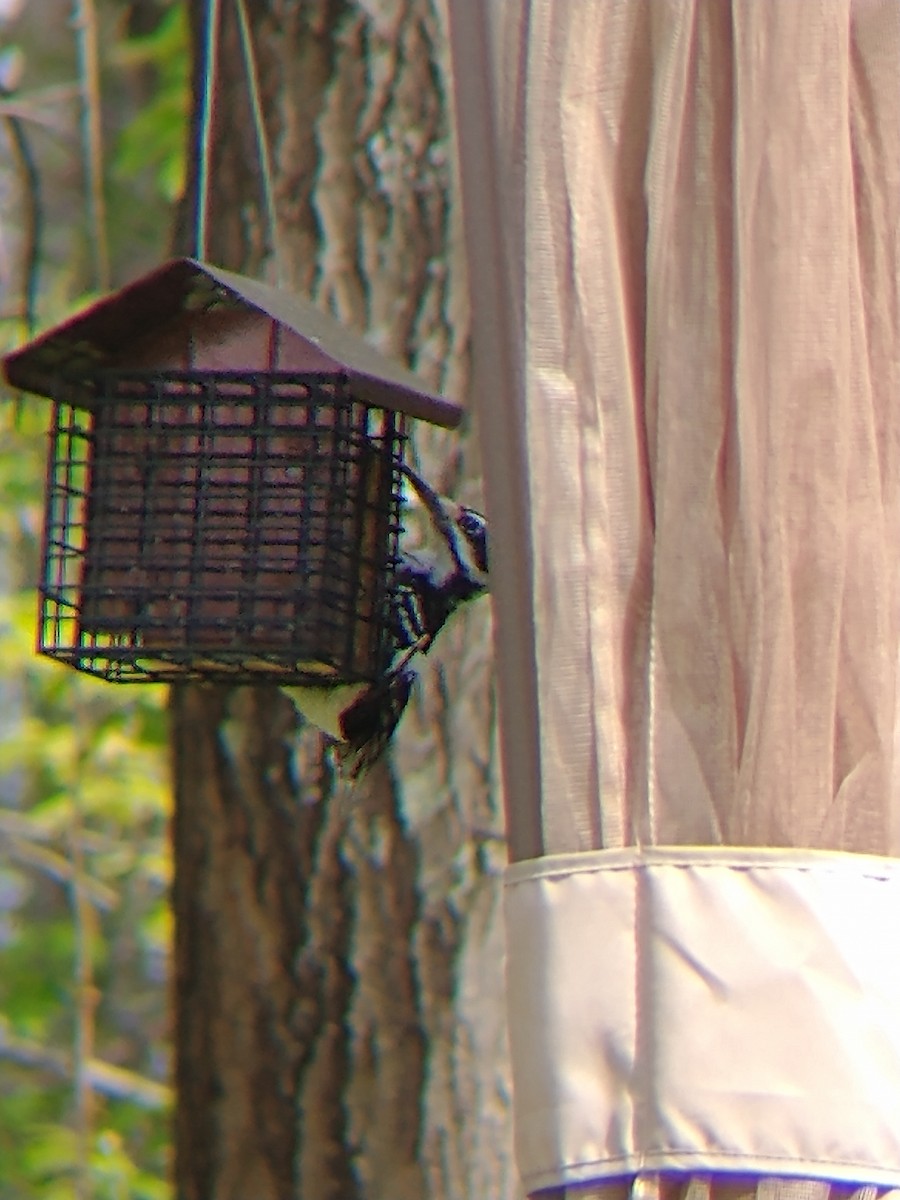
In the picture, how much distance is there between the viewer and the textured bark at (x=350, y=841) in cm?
214

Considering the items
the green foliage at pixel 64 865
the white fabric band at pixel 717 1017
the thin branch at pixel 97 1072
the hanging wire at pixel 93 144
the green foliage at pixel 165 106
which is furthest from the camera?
the thin branch at pixel 97 1072

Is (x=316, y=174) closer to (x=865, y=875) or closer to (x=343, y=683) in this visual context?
(x=343, y=683)

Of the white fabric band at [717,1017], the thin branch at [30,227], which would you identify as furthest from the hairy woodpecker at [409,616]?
the thin branch at [30,227]

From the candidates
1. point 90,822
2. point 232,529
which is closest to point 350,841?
point 232,529

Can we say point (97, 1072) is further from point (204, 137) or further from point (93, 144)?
point (204, 137)

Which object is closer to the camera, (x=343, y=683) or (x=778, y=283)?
(x=778, y=283)

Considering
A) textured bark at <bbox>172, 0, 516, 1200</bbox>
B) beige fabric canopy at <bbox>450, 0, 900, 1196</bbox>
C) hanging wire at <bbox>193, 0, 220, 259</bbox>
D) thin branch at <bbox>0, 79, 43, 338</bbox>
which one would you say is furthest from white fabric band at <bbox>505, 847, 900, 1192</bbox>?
thin branch at <bbox>0, 79, 43, 338</bbox>

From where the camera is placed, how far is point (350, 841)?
2184mm

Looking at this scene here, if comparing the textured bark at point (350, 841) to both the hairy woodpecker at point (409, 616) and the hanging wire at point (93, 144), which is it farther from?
the hairy woodpecker at point (409, 616)

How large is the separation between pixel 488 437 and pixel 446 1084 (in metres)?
1.17

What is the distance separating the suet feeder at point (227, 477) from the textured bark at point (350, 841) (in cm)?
77

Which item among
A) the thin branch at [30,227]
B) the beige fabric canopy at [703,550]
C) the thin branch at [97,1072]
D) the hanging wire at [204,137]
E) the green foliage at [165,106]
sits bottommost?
the thin branch at [97,1072]

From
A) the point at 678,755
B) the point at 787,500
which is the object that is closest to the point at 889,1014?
the point at 678,755

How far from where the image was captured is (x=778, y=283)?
3.60ft
